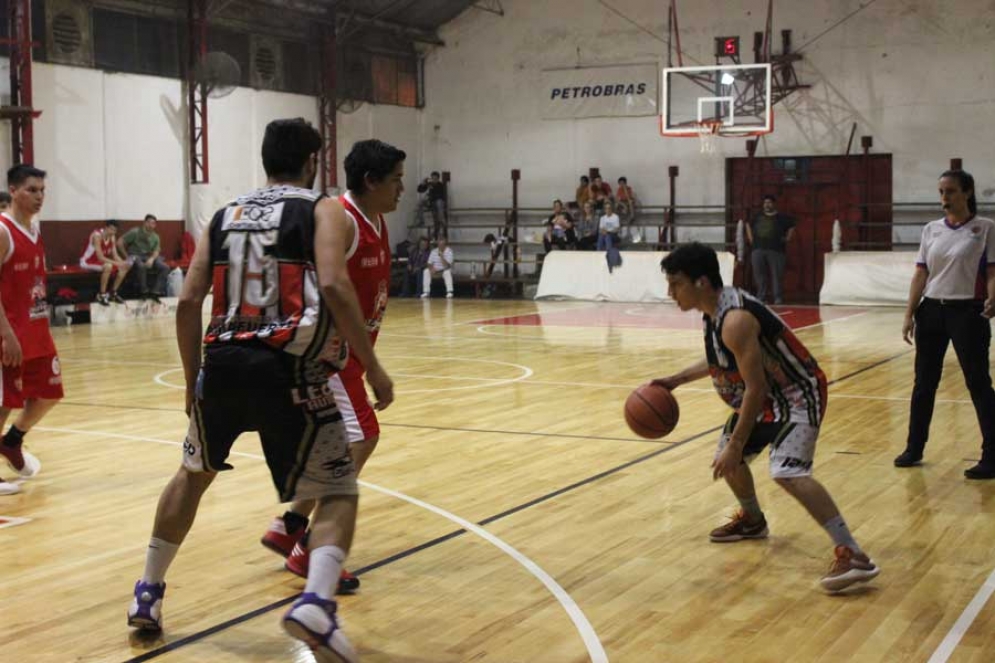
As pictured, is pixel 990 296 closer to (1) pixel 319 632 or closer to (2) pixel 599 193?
(1) pixel 319 632

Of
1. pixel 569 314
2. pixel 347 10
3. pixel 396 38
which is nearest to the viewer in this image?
pixel 569 314

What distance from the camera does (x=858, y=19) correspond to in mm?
23062

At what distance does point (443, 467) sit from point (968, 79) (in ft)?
60.1

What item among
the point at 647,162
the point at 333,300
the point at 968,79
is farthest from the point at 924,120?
the point at 333,300

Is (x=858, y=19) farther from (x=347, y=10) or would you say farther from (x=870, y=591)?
(x=870, y=591)

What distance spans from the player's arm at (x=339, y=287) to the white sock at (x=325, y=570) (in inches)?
18.4

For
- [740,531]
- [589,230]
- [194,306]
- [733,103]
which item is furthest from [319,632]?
[589,230]

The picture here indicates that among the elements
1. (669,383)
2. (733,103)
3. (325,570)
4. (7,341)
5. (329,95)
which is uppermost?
(329,95)

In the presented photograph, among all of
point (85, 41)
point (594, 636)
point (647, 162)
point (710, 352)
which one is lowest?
point (594, 636)

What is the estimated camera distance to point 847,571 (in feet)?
14.8

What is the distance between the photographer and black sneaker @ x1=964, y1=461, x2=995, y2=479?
657 centimetres

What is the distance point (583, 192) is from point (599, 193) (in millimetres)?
A: 338

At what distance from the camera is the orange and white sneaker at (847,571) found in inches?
177

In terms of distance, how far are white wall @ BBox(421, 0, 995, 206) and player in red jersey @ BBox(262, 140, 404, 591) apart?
20.0m
